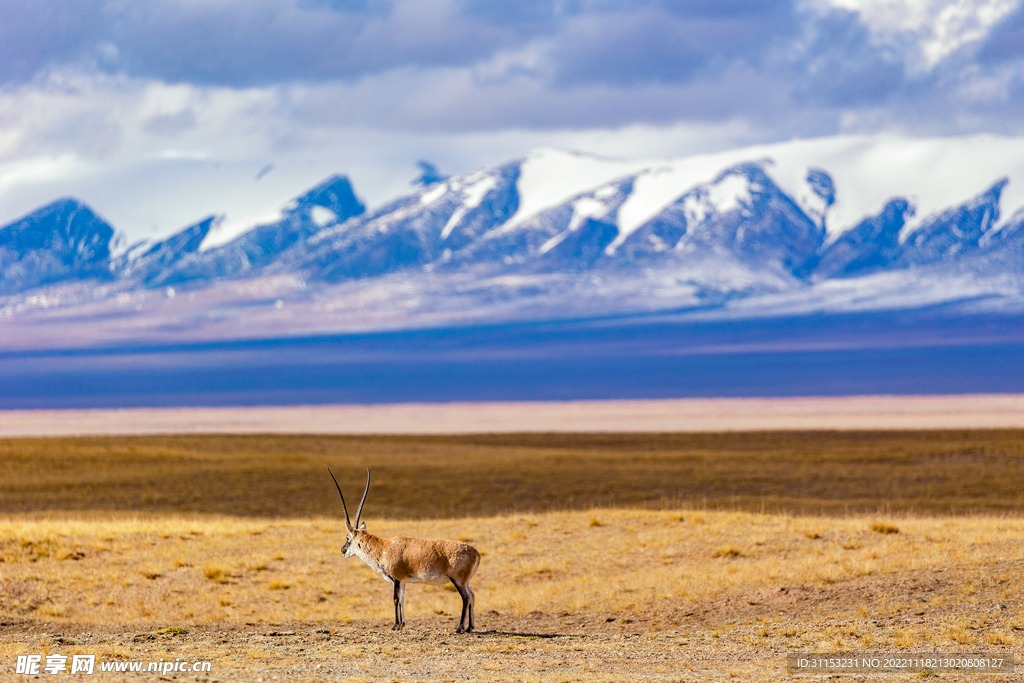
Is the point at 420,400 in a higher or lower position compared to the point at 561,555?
higher

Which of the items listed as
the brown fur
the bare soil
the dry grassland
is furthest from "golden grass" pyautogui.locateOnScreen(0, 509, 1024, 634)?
the brown fur

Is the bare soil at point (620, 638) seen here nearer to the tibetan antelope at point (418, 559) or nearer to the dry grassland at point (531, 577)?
the dry grassland at point (531, 577)

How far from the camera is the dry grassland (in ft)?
43.7

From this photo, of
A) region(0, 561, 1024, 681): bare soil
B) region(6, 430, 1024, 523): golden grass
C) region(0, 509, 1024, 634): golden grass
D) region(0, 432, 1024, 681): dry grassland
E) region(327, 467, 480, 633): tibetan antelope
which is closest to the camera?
region(0, 561, 1024, 681): bare soil

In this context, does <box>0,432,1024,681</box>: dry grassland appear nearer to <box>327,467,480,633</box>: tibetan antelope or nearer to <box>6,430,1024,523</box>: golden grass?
<box>6,430,1024,523</box>: golden grass

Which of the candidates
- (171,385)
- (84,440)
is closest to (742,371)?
(171,385)

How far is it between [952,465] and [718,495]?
38.4ft

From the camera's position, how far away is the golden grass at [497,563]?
17.7 meters

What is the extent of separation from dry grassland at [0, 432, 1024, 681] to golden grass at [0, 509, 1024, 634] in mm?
65

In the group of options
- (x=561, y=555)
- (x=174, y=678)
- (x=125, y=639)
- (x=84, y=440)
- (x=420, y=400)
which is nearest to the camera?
(x=174, y=678)

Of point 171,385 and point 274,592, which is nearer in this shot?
point 274,592

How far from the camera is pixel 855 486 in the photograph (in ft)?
131

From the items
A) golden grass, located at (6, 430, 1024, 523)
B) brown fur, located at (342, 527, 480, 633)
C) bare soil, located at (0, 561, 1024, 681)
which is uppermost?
golden grass, located at (6, 430, 1024, 523)

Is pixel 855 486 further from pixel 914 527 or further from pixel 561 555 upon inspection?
pixel 561 555
